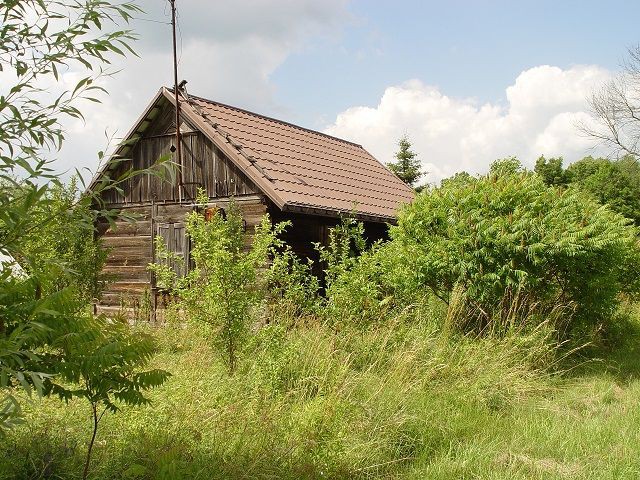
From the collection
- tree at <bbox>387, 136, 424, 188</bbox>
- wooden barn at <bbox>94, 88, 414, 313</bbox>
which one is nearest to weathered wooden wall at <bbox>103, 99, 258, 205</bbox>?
wooden barn at <bbox>94, 88, 414, 313</bbox>

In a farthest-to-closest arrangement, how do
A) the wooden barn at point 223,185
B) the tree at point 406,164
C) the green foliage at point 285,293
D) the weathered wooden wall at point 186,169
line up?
the tree at point 406,164
the weathered wooden wall at point 186,169
the wooden barn at point 223,185
the green foliage at point 285,293

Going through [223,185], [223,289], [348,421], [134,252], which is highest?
[223,185]

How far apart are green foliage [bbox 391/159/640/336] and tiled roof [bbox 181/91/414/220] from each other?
5.26ft

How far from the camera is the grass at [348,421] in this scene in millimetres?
4258

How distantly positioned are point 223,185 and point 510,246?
6663mm

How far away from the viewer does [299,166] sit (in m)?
13.8

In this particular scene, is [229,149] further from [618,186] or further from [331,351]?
[618,186]

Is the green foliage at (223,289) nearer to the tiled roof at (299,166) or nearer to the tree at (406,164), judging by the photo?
the tiled roof at (299,166)

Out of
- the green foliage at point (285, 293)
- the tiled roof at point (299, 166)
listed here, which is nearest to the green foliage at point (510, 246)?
the tiled roof at point (299, 166)

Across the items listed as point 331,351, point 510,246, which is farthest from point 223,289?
point 510,246

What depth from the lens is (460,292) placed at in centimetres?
857

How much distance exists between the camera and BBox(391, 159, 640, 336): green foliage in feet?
27.7

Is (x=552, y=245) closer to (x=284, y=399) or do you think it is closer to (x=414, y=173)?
(x=284, y=399)

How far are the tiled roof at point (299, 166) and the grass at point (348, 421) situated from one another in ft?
13.2
